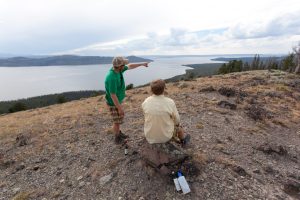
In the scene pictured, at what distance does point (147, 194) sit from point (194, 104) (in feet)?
19.0

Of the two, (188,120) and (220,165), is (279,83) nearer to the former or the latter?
(188,120)

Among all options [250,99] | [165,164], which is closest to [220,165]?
[165,164]

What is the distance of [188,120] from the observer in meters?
7.35

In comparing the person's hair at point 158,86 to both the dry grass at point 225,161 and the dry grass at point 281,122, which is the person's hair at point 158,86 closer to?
the dry grass at point 225,161

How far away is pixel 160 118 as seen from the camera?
3879mm

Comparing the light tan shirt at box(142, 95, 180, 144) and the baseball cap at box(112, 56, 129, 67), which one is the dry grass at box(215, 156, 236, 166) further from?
the baseball cap at box(112, 56, 129, 67)

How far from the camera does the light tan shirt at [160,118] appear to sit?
385 cm

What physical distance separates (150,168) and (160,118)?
3.72ft

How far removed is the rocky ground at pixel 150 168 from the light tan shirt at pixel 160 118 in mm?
748

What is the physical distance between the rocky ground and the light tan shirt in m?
0.75

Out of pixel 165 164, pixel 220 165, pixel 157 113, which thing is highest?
pixel 157 113

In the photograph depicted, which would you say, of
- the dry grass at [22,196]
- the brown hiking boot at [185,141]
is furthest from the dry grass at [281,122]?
the dry grass at [22,196]

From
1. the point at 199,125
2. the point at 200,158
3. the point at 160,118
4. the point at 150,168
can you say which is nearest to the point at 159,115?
the point at 160,118

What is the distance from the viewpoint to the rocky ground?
4.07 meters
